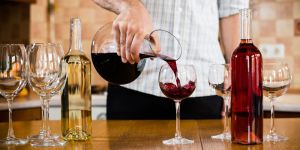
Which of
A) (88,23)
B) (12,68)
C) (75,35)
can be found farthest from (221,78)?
(88,23)

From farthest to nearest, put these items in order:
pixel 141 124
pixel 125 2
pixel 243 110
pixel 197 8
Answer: pixel 197 8
pixel 141 124
pixel 125 2
pixel 243 110

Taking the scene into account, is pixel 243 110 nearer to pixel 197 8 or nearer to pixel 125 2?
pixel 125 2

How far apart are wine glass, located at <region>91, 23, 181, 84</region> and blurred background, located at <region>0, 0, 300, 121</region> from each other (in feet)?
5.36

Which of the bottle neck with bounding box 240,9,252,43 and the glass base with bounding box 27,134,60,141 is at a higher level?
the bottle neck with bounding box 240,9,252,43

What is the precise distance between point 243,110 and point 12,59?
500 millimetres

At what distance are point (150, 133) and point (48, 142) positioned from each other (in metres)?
0.26

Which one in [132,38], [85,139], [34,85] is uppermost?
[132,38]

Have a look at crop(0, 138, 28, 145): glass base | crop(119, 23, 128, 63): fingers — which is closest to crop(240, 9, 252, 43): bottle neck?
crop(119, 23, 128, 63): fingers

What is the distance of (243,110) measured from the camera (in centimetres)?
113

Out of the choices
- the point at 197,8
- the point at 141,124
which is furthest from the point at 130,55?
the point at 197,8

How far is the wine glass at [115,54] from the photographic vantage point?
125 cm

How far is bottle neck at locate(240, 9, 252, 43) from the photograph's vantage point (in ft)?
3.65

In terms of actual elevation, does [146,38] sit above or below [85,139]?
above

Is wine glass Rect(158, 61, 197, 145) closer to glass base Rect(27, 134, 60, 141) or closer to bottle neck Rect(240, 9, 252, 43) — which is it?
bottle neck Rect(240, 9, 252, 43)
